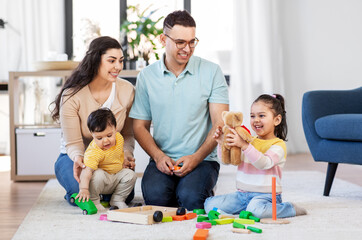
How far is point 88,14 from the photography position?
4.74 m

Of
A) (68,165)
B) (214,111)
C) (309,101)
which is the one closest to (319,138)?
Result: (309,101)

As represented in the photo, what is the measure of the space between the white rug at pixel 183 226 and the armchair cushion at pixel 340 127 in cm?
29

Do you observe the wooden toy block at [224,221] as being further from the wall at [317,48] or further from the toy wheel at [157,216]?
the wall at [317,48]

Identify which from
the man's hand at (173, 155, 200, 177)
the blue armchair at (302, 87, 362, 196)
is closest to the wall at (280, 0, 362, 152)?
the blue armchair at (302, 87, 362, 196)

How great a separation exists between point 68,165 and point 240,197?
2.63ft

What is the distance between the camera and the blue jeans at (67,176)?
2.39 metres

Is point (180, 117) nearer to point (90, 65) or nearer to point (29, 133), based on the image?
point (90, 65)

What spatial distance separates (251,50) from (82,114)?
2.55 metres

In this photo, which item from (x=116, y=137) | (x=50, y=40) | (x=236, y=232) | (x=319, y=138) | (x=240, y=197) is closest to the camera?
(x=236, y=232)

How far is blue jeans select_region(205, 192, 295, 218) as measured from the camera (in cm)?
206

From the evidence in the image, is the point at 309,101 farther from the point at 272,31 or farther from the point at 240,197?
the point at 272,31

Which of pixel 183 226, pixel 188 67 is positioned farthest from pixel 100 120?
pixel 183 226

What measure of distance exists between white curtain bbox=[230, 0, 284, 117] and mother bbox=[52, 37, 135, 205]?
2250 mm

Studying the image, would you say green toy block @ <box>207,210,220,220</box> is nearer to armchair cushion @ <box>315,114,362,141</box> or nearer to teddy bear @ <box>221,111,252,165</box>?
teddy bear @ <box>221,111,252,165</box>
